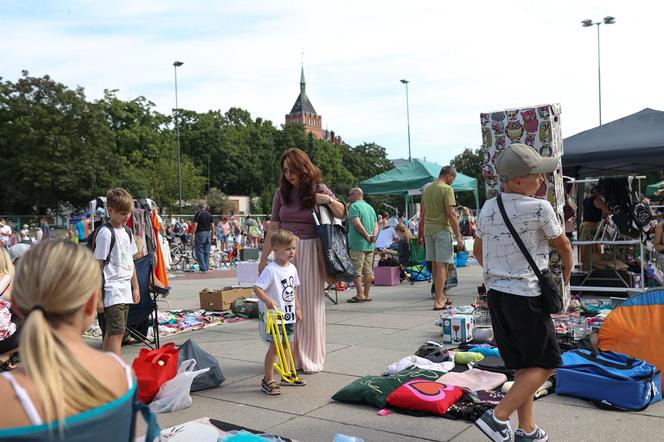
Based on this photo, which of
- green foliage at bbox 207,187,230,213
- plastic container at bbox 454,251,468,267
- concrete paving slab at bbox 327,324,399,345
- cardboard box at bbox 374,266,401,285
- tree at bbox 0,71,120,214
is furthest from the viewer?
Result: green foliage at bbox 207,187,230,213

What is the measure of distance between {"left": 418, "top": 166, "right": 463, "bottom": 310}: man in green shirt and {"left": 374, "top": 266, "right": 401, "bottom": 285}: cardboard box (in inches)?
148

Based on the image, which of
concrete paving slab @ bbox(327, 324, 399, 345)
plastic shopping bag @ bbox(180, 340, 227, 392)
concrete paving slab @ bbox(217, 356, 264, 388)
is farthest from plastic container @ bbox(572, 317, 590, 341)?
plastic shopping bag @ bbox(180, 340, 227, 392)

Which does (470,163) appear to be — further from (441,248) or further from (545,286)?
(545,286)

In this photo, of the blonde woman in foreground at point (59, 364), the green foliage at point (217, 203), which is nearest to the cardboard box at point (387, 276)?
the blonde woman in foreground at point (59, 364)

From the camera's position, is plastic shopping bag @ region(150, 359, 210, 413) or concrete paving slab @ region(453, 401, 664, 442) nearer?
concrete paving slab @ region(453, 401, 664, 442)

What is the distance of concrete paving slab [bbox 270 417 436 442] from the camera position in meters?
4.06

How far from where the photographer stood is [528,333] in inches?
143

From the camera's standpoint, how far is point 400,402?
4582mm

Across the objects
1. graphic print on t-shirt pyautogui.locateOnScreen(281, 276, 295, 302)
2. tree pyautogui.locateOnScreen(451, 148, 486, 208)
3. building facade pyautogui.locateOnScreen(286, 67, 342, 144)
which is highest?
building facade pyautogui.locateOnScreen(286, 67, 342, 144)

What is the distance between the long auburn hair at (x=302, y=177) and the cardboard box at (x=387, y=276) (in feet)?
25.0

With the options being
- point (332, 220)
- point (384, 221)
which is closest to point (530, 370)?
point (332, 220)

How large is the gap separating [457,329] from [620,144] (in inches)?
202

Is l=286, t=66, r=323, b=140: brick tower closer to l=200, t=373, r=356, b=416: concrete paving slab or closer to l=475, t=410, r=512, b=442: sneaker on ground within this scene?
l=200, t=373, r=356, b=416: concrete paving slab

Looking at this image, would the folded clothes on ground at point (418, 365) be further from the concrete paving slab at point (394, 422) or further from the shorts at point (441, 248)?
the shorts at point (441, 248)
